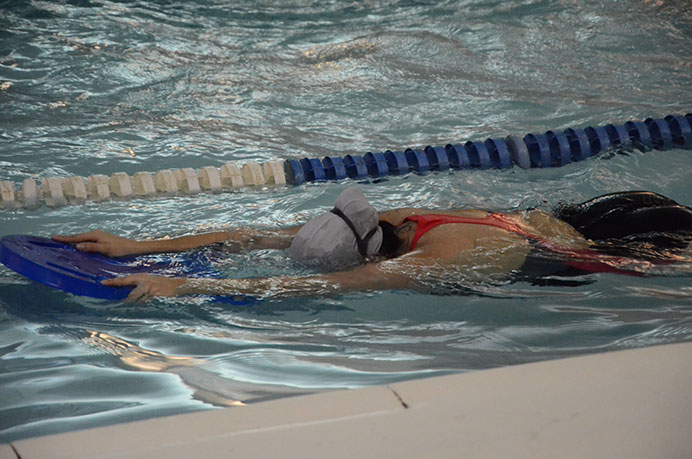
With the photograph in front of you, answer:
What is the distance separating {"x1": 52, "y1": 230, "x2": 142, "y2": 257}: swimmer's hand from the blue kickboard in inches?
0.9

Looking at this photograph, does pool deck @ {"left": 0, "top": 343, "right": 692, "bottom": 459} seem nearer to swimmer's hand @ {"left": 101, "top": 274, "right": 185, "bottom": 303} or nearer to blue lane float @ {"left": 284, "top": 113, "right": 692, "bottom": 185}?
swimmer's hand @ {"left": 101, "top": 274, "right": 185, "bottom": 303}

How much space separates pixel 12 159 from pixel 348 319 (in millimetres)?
2714

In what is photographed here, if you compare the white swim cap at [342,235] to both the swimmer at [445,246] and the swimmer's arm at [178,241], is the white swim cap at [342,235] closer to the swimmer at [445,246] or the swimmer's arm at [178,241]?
the swimmer at [445,246]

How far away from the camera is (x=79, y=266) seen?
2502 millimetres

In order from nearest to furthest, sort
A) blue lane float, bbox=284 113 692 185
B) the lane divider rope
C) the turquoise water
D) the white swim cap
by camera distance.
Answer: the turquoise water < the white swim cap < the lane divider rope < blue lane float, bbox=284 113 692 185

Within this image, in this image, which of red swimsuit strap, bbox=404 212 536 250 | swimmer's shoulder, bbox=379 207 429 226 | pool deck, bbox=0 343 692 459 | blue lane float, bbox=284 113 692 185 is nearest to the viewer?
pool deck, bbox=0 343 692 459

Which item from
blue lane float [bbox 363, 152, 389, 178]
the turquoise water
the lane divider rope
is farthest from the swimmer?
blue lane float [bbox 363, 152, 389, 178]

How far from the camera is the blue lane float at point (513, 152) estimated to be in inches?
159

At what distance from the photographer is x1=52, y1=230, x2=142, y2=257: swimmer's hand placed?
271 cm

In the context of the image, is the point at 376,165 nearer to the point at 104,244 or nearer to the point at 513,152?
the point at 513,152

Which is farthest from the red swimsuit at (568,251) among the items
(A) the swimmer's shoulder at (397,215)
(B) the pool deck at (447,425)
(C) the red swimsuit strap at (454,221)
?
(B) the pool deck at (447,425)

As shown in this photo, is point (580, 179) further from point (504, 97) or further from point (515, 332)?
point (515, 332)

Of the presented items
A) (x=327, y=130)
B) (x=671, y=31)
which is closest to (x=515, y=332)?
(x=327, y=130)

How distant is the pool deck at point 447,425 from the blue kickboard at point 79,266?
1.20 meters
